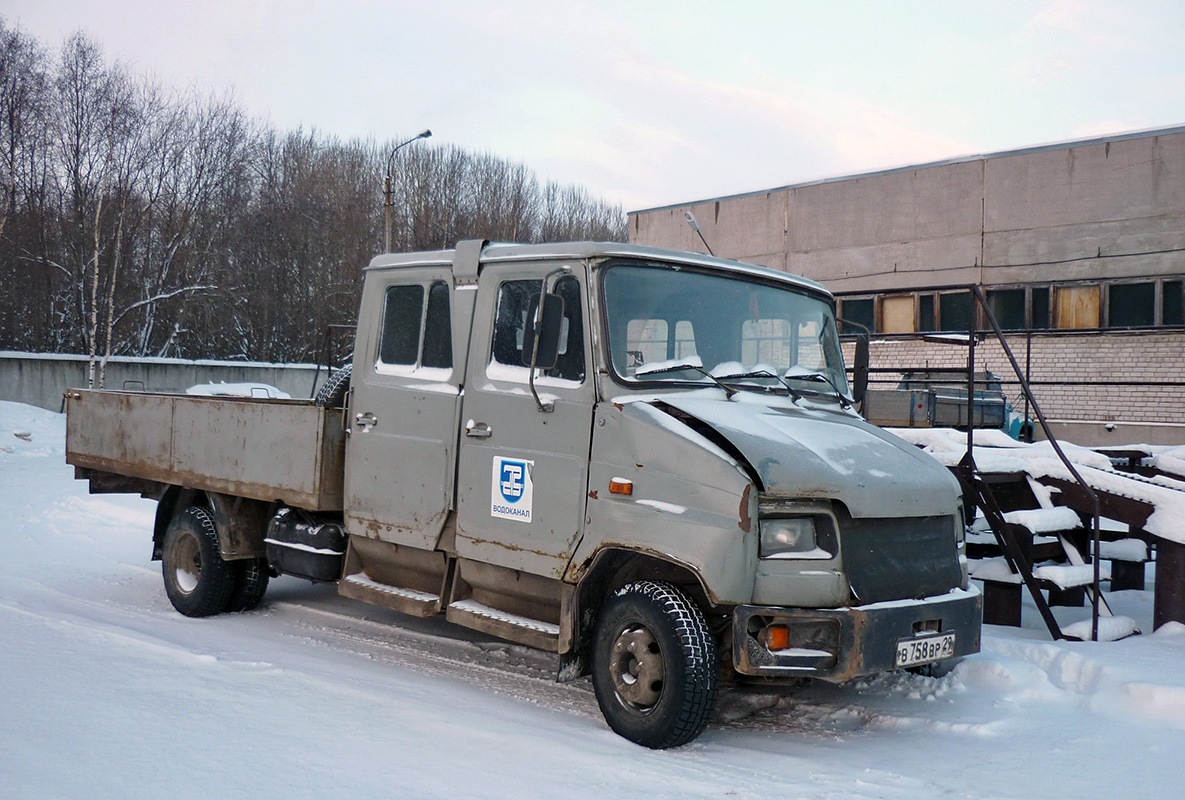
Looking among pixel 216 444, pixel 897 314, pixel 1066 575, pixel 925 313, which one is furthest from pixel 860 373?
pixel 897 314

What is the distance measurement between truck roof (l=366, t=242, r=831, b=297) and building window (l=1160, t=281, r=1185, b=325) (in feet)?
56.4

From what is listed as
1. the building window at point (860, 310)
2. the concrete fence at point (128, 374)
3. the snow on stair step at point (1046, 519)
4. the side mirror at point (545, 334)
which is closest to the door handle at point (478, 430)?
the side mirror at point (545, 334)

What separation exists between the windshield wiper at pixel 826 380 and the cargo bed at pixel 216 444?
2870mm

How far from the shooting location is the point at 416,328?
5.88m

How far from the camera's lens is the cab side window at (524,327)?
16.1ft

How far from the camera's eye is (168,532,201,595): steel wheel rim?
23.7 ft

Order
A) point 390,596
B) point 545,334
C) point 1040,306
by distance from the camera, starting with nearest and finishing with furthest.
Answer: point 545,334, point 390,596, point 1040,306

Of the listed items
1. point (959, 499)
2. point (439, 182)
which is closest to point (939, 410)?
point (959, 499)

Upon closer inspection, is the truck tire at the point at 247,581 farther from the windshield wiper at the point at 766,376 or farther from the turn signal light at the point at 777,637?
the turn signal light at the point at 777,637

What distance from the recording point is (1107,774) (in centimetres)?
425

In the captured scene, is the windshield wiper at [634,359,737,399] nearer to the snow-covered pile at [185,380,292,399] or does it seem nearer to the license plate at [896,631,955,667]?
the license plate at [896,631,955,667]

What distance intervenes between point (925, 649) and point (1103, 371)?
18.5 metres

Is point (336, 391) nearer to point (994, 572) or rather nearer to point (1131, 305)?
point (994, 572)

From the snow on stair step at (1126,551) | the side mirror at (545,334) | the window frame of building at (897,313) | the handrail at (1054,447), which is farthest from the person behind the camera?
the window frame of building at (897,313)
